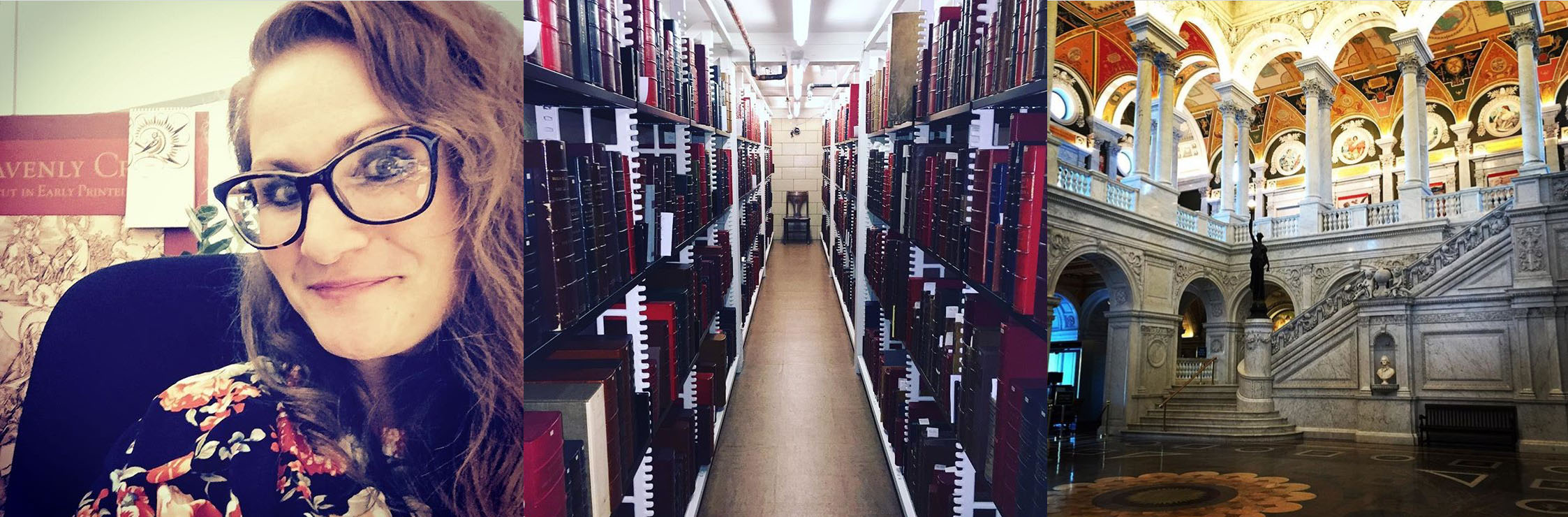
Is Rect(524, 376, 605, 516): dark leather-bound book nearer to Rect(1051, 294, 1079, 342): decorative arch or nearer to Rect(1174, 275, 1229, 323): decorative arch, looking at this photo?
Rect(1174, 275, 1229, 323): decorative arch

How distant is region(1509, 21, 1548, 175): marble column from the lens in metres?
3.53

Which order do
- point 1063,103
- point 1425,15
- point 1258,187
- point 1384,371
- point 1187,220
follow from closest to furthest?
point 1425,15, point 1384,371, point 1258,187, point 1187,220, point 1063,103

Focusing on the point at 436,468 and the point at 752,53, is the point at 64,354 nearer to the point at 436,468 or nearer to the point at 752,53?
the point at 436,468

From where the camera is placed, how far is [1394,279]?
3936 millimetres

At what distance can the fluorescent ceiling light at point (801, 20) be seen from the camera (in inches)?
92.4

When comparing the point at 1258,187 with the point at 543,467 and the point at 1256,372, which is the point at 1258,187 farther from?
the point at 543,467

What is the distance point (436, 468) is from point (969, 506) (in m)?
1.29

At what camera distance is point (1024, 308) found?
4.09ft

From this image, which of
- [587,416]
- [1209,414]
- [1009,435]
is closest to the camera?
[587,416]

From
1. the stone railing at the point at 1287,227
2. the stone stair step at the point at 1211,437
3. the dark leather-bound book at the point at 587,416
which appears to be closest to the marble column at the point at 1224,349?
the stone stair step at the point at 1211,437

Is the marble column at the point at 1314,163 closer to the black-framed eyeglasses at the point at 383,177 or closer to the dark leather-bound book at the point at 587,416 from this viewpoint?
the dark leather-bound book at the point at 587,416

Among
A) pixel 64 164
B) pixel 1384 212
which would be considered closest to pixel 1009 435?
pixel 64 164

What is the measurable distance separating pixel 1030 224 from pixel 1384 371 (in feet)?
13.5

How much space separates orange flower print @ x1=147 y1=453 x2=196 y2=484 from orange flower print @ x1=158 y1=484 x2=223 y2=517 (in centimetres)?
2
